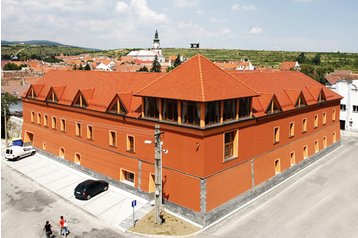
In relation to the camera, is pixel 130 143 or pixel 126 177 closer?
pixel 130 143

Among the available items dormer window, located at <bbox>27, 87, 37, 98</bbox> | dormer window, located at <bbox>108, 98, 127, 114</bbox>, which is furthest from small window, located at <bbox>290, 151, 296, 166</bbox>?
dormer window, located at <bbox>27, 87, 37, 98</bbox>

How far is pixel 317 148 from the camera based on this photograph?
4388cm

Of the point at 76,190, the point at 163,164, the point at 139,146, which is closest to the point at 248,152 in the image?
the point at 163,164

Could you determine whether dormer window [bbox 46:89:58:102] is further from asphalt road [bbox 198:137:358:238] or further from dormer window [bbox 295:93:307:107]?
dormer window [bbox 295:93:307:107]

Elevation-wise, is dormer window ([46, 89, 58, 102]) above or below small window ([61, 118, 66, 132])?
above

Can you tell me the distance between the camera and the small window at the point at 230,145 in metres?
28.5

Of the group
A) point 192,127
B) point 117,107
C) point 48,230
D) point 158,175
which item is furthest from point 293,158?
point 48,230

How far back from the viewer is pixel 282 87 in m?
40.8

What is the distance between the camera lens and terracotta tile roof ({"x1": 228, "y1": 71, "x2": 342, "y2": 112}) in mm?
36700

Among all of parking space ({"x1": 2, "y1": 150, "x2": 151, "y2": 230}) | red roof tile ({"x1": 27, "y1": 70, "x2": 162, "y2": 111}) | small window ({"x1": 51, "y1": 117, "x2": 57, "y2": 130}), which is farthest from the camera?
small window ({"x1": 51, "y1": 117, "x2": 57, "y2": 130})

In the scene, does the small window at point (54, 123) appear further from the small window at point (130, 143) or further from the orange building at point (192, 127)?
the small window at point (130, 143)

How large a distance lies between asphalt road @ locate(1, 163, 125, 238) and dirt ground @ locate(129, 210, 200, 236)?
1654 mm

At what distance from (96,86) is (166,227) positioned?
67.2 feet

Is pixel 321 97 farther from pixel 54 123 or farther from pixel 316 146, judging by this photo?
pixel 54 123
